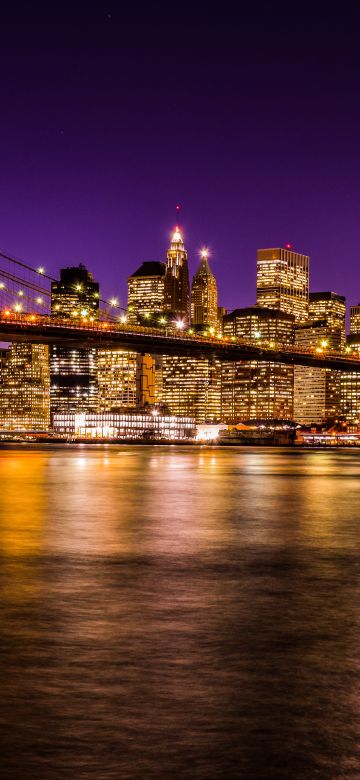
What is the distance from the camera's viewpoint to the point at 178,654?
7.73 metres

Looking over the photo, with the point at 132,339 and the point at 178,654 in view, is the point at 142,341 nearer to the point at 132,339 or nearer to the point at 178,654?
the point at 132,339

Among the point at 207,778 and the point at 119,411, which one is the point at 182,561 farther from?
the point at 119,411

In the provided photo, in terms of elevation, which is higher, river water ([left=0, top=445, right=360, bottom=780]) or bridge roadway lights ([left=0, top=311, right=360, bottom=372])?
bridge roadway lights ([left=0, top=311, right=360, bottom=372])

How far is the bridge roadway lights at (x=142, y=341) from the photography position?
81250 mm

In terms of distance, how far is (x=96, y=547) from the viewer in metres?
15.8

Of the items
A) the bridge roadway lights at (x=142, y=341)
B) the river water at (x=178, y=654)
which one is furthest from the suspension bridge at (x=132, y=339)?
the river water at (x=178, y=654)

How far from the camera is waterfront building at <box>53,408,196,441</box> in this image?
175750 mm

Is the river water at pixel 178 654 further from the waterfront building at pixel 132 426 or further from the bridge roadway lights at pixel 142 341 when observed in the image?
the waterfront building at pixel 132 426

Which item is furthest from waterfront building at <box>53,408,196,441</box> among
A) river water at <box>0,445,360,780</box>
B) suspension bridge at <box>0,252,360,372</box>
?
river water at <box>0,445,360,780</box>

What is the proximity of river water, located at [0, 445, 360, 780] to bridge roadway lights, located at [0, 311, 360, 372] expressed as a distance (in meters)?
64.1

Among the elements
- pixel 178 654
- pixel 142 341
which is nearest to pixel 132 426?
pixel 142 341

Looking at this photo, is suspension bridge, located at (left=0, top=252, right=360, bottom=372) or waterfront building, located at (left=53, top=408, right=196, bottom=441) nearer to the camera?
suspension bridge, located at (left=0, top=252, right=360, bottom=372)

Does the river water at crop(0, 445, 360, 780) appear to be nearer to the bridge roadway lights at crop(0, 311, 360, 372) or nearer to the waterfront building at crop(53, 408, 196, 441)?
the bridge roadway lights at crop(0, 311, 360, 372)

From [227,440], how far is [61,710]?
144 metres
